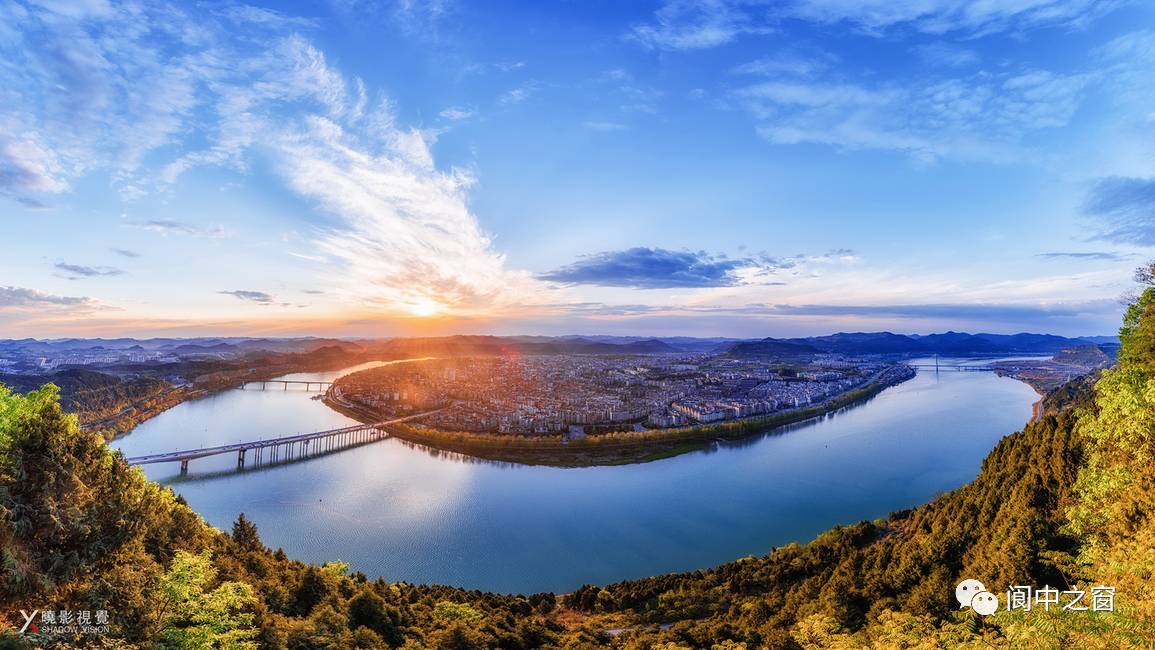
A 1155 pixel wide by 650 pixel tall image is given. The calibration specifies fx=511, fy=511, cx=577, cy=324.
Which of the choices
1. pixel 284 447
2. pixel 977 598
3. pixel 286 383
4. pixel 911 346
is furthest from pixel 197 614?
pixel 911 346

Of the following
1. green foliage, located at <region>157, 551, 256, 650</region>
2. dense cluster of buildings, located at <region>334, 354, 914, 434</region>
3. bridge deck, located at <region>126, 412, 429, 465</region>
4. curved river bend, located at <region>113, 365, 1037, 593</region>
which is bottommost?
curved river bend, located at <region>113, 365, 1037, 593</region>


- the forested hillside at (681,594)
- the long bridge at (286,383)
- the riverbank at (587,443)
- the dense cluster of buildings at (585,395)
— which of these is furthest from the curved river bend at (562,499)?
the long bridge at (286,383)

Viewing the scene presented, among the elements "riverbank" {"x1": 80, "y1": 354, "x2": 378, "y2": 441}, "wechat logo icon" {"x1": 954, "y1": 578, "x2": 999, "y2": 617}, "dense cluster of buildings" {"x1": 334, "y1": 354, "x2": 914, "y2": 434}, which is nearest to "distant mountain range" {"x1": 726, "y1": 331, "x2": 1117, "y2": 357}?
"dense cluster of buildings" {"x1": 334, "y1": 354, "x2": 914, "y2": 434}

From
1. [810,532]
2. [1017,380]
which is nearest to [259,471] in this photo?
[810,532]

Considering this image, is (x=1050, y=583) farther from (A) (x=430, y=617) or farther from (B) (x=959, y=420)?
(B) (x=959, y=420)

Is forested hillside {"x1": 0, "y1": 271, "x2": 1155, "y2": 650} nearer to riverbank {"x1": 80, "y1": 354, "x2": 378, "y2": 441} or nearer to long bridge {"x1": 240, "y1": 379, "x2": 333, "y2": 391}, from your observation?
riverbank {"x1": 80, "y1": 354, "x2": 378, "y2": 441}

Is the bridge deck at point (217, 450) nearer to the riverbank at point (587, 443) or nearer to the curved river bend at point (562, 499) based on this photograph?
the curved river bend at point (562, 499)
